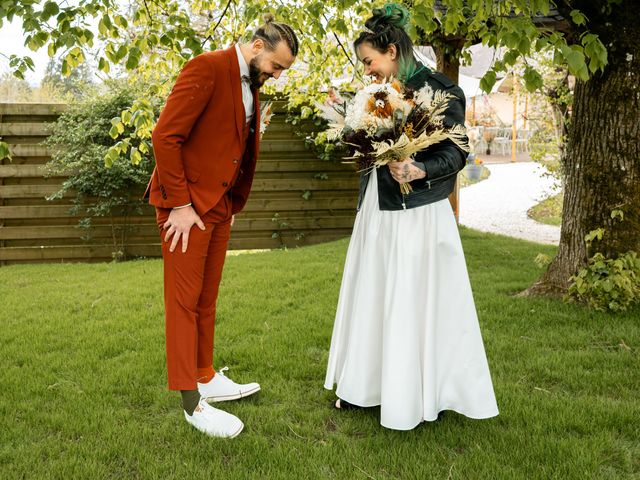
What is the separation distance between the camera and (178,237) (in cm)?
279

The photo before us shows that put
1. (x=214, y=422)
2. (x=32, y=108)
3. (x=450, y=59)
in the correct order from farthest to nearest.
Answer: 1. (x=32, y=108)
2. (x=450, y=59)
3. (x=214, y=422)

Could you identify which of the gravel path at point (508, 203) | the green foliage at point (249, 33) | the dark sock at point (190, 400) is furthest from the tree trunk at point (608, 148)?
the gravel path at point (508, 203)

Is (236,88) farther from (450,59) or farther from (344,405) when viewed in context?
(450,59)

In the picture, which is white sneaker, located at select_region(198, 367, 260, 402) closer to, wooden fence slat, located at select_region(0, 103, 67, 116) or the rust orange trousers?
the rust orange trousers

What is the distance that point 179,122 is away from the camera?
2635mm

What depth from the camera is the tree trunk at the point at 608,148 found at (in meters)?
4.72

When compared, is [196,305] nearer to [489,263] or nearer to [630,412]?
[630,412]

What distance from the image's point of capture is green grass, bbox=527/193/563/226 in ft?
39.8

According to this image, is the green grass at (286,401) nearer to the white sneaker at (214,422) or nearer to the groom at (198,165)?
the white sneaker at (214,422)

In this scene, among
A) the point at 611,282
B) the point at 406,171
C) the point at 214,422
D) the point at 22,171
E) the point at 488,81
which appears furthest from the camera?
the point at 22,171

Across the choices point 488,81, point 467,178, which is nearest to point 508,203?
point 467,178

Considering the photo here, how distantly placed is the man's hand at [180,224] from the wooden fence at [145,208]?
19.4 ft

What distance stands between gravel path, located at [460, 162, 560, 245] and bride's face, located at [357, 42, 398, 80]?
24.1 feet

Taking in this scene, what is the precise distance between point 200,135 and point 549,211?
12.0 meters
